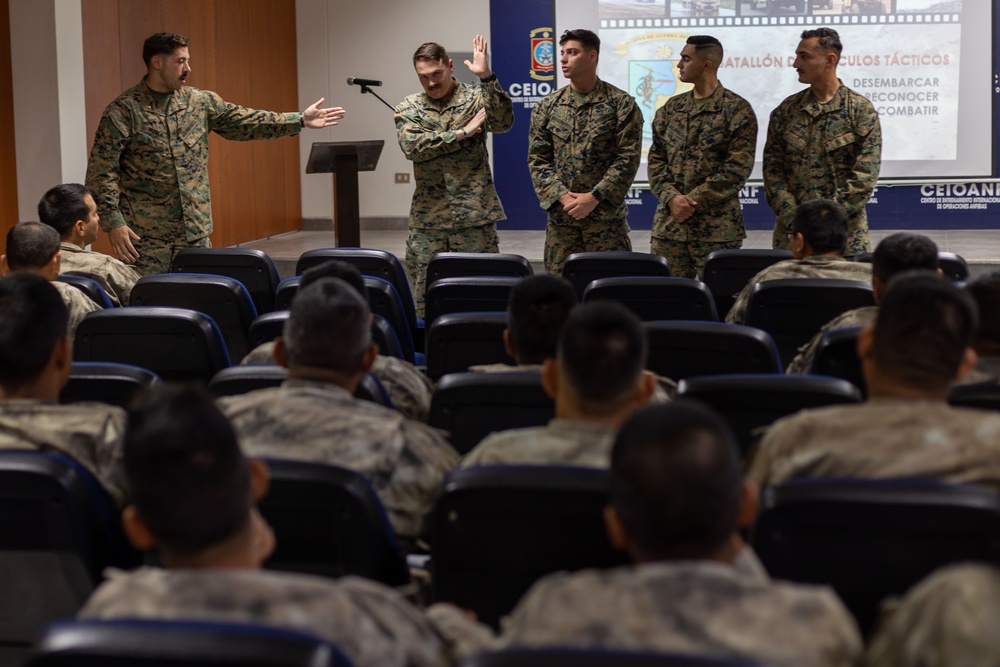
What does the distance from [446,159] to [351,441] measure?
465 centimetres

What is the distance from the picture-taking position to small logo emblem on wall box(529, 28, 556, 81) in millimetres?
10695

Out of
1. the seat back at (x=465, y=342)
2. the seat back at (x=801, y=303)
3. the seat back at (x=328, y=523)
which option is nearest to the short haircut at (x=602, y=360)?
the seat back at (x=328, y=523)

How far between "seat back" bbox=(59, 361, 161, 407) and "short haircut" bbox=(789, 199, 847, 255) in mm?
2572

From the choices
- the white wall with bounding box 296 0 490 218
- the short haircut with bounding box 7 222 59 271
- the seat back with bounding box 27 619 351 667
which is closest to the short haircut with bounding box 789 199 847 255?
the short haircut with bounding box 7 222 59 271

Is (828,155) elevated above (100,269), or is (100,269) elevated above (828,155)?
(828,155)

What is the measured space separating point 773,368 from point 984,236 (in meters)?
7.35

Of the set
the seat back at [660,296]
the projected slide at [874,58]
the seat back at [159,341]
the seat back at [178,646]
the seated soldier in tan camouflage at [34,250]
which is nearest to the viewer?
the seat back at [178,646]

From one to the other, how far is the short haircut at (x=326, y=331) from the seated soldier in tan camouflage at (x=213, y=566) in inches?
31.1

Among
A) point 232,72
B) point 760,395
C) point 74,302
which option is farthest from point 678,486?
point 232,72

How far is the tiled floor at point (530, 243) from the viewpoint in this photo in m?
8.88

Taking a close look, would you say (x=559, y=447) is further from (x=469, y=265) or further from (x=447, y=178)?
(x=447, y=178)

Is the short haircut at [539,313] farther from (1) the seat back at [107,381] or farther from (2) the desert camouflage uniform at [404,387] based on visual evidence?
(1) the seat back at [107,381]

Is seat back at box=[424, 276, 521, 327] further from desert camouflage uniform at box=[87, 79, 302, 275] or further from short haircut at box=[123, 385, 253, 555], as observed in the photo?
short haircut at box=[123, 385, 253, 555]

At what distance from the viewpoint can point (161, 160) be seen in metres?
6.53
